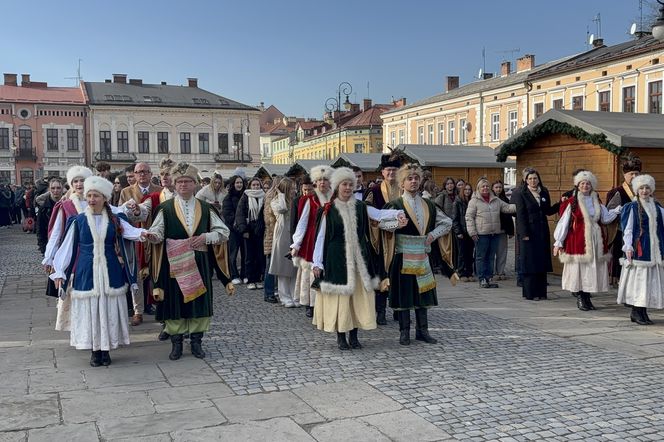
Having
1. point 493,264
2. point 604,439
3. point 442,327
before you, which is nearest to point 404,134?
point 493,264

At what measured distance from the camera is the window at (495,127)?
4185 cm

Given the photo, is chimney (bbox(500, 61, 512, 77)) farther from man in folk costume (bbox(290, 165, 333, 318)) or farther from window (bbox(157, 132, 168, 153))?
man in folk costume (bbox(290, 165, 333, 318))

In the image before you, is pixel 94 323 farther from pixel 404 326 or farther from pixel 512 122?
pixel 512 122

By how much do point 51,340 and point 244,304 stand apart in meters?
2.82

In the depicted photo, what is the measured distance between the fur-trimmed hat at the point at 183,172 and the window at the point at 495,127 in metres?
37.2

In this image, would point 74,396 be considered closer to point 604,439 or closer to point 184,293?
point 184,293

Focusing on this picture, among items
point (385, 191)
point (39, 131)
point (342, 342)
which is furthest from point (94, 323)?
point (39, 131)

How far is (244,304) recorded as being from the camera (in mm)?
9477

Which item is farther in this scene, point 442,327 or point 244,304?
point 244,304

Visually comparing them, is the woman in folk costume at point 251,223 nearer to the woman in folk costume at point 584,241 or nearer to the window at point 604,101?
the woman in folk costume at point 584,241

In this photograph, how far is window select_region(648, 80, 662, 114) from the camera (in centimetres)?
2986

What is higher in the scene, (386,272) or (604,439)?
(386,272)

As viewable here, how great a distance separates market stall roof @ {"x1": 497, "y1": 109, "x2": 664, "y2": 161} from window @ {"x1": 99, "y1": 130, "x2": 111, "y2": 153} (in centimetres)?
4942

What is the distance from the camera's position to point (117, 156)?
2244 inches
